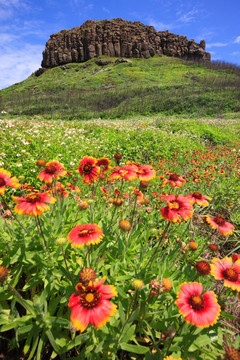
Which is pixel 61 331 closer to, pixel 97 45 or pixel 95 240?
pixel 95 240

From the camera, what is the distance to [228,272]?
3.60 ft

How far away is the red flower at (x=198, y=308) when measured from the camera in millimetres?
871

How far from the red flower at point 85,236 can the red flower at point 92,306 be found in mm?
191

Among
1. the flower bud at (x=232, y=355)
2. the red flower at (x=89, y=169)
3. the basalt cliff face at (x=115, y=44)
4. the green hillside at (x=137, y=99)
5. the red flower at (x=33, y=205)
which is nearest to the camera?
the flower bud at (x=232, y=355)

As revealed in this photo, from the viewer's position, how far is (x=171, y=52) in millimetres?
85250

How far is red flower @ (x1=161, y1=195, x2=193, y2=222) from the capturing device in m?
1.18

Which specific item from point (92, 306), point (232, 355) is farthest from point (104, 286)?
point (232, 355)

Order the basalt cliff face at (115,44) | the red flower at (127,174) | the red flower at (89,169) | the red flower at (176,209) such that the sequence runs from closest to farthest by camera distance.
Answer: the red flower at (176,209)
the red flower at (127,174)
the red flower at (89,169)
the basalt cliff face at (115,44)

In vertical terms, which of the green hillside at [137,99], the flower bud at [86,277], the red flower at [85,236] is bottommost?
the flower bud at [86,277]

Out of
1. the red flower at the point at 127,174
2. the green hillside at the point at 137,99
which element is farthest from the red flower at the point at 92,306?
the green hillside at the point at 137,99

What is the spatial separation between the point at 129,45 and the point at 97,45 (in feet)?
45.7

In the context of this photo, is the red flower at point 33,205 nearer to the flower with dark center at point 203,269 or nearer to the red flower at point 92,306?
the red flower at point 92,306

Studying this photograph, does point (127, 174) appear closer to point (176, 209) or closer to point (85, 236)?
point (176, 209)

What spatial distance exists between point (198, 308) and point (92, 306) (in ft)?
1.62
